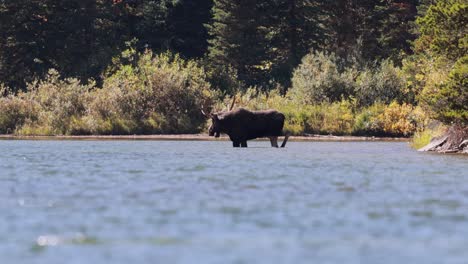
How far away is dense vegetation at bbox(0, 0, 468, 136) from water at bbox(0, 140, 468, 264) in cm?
2947

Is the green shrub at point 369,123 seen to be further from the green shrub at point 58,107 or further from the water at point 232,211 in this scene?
the water at point 232,211

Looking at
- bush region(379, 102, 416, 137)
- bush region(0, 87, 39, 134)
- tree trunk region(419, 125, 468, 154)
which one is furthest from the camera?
bush region(0, 87, 39, 134)

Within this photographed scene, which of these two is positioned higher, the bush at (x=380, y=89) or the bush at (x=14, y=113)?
the bush at (x=380, y=89)

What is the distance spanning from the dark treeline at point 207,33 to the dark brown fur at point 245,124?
2895 centimetres

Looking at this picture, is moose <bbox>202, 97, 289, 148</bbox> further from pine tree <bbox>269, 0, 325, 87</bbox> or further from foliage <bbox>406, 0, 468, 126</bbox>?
pine tree <bbox>269, 0, 325, 87</bbox>

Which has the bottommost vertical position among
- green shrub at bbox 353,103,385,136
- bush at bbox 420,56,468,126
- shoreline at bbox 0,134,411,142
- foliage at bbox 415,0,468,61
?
shoreline at bbox 0,134,411,142

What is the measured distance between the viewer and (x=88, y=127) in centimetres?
7006

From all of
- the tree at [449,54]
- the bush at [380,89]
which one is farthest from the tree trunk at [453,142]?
the bush at [380,89]

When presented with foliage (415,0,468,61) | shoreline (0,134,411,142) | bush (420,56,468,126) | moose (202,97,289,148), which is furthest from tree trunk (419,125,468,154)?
shoreline (0,134,411,142)

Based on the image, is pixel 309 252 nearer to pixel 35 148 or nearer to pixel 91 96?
pixel 35 148

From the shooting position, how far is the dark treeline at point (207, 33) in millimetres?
85500

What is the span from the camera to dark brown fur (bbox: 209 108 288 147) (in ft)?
176

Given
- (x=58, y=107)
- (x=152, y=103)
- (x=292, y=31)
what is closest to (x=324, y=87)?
(x=152, y=103)

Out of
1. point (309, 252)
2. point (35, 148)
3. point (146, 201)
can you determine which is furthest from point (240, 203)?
point (35, 148)
